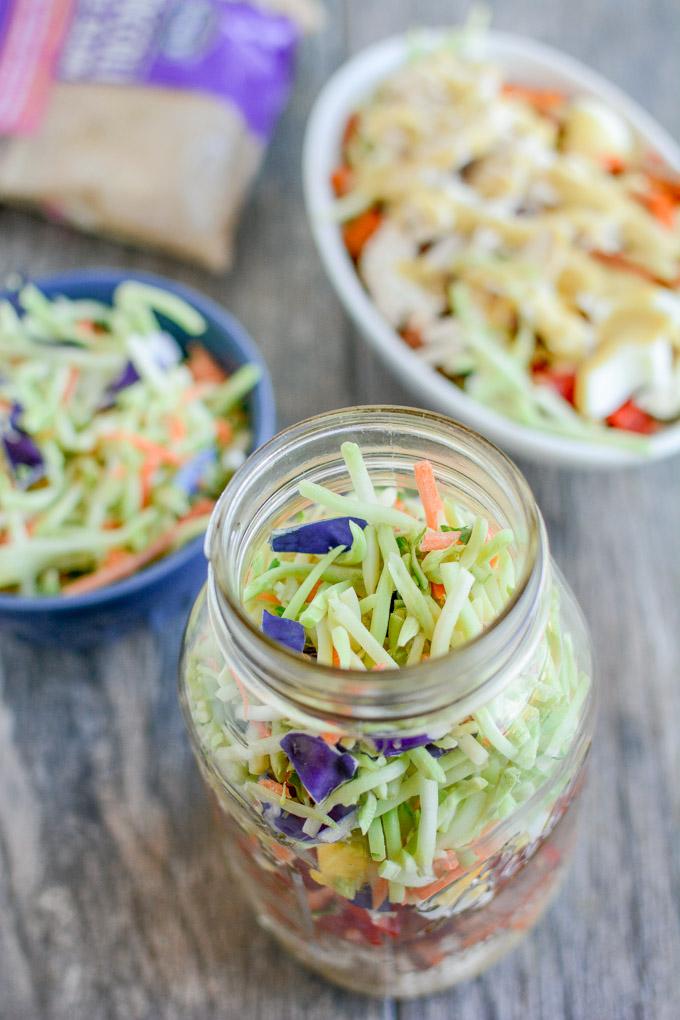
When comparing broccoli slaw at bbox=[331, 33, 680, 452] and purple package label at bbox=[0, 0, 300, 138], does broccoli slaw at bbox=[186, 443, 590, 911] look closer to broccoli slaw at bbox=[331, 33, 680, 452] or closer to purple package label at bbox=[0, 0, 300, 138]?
broccoli slaw at bbox=[331, 33, 680, 452]

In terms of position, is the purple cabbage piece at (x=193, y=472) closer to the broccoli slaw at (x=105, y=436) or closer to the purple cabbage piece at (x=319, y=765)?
the broccoli slaw at (x=105, y=436)

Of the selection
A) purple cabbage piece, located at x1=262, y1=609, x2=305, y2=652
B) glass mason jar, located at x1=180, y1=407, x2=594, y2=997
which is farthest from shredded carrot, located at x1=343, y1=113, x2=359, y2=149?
purple cabbage piece, located at x1=262, y1=609, x2=305, y2=652

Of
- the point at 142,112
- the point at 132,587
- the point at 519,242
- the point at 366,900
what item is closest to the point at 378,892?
the point at 366,900

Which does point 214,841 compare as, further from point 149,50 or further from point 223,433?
point 149,50

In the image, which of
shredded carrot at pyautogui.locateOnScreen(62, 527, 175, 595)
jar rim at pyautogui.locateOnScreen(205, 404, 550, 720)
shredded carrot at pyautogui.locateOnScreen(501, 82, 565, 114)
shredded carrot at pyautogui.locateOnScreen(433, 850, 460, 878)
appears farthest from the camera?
shredded carrot at pyautogui.locateOnScreen(501, 82, 565, 114)

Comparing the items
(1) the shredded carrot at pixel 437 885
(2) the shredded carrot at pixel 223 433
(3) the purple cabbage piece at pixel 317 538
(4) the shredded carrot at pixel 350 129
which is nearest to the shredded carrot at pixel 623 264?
(4) the shredded carrot at pixel 350 129

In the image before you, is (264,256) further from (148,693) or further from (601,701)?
(601,701)
